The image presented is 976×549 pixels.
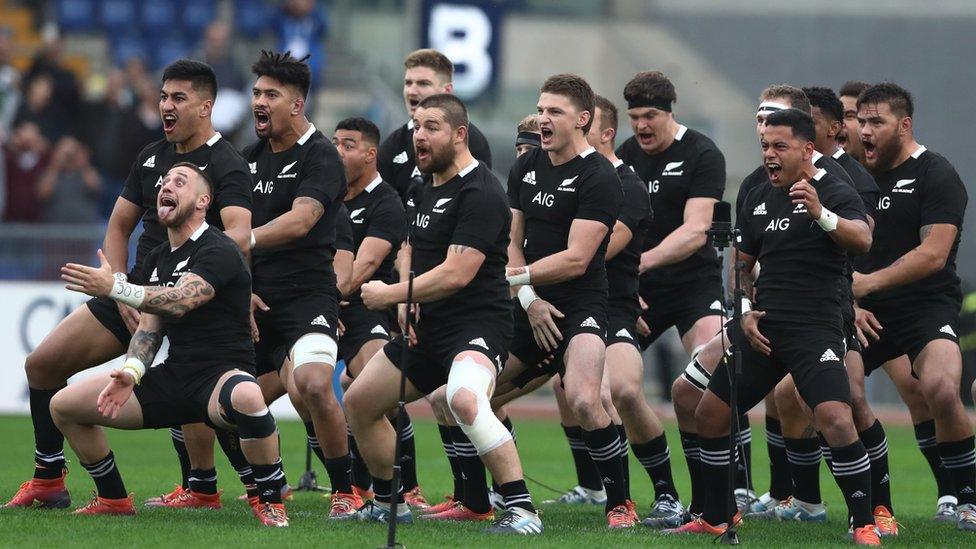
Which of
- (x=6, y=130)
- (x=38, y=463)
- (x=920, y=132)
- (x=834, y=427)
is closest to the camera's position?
(x=834, y=427)

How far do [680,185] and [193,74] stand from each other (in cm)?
351

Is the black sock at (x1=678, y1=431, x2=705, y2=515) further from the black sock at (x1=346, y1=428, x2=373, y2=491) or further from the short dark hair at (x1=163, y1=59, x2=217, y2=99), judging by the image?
the short dark hair at (x1=163, y1=59, x2=217, y2=99)

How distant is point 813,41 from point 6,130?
14820 millimetres

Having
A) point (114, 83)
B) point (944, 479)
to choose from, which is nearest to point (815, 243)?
point (944, 479)

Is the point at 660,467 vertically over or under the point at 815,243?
under

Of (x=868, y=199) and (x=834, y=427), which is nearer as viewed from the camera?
(x=834, y=427)

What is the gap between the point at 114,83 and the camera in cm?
2167

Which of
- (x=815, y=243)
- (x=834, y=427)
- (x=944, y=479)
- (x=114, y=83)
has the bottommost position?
(x=944, y=479)

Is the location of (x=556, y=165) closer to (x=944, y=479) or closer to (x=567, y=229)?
(x=567, y=229)

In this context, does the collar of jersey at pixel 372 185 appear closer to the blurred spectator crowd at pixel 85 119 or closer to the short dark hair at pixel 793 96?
the short dark hair at pixel 793 96

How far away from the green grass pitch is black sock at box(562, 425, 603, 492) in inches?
14.5

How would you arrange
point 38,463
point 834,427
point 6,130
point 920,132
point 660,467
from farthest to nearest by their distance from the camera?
point 920,132
point 6,130
point 660,467
point 38,463
point 834,427

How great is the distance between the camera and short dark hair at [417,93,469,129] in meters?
9.20

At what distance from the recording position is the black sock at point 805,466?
33.3 feet
